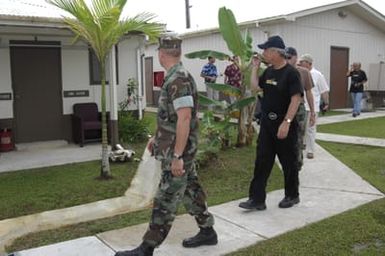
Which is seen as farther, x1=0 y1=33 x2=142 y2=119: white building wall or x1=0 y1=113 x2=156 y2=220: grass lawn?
x1=0 y1=33 x2=142 y2=119: white building wall

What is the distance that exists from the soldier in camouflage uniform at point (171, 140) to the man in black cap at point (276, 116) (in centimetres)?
148

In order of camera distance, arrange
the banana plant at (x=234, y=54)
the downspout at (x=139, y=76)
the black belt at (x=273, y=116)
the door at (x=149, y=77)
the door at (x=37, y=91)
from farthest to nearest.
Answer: the door at (x=149, y=77) < the downspout at (x=139, y=76) < the door at (x=37, y=91) < the banana plant at (x=234, y=54) < the black belt at (x=273, y=116)

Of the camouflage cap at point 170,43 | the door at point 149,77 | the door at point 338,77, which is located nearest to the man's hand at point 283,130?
the camouflage cap at point 170,43

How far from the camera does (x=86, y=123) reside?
9.73 metres

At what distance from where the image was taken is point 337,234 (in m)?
4.40

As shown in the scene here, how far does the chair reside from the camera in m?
9.69

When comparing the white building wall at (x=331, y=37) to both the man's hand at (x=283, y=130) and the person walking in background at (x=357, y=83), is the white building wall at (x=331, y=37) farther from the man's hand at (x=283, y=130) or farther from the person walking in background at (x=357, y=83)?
the man's hand at (x=283, y=130)

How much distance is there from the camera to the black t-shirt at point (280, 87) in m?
4.88

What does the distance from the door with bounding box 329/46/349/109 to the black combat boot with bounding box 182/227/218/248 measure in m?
14.5

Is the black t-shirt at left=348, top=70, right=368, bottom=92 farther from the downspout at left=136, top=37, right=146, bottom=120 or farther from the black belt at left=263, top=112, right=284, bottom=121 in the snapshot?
the black belt at left=263, top=112, right=284, bottom=121

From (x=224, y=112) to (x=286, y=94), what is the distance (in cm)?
342

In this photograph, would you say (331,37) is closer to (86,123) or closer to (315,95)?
(315,95)

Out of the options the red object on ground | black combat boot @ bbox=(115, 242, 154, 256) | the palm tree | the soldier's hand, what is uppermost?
the palm tree

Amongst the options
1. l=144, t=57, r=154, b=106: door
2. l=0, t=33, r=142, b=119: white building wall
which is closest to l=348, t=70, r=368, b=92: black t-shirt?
l=0, t=33, r=142, b=119: white building wall
